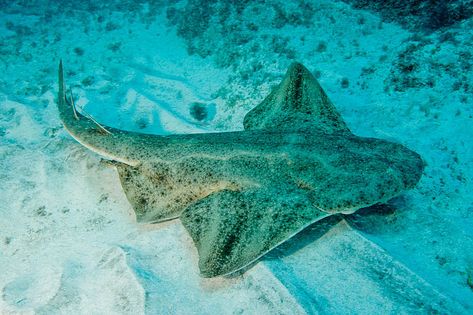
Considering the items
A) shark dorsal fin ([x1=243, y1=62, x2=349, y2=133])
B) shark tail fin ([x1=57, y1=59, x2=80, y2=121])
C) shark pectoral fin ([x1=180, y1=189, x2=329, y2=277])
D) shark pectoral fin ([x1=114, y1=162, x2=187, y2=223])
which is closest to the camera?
shark pectoral fin ([x1=180, y1=189, x2=329, y2=277])

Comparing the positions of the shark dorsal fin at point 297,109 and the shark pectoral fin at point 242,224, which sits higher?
the shark dorsal fin at point 297,109

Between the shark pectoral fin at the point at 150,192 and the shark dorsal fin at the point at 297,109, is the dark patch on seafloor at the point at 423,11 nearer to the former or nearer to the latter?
the shark dorsal fin at the point at 297,109

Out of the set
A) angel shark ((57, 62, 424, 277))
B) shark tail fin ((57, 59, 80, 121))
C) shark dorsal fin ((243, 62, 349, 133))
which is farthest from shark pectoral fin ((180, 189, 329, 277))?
shark tail fin ((57, 59, 80, 121))

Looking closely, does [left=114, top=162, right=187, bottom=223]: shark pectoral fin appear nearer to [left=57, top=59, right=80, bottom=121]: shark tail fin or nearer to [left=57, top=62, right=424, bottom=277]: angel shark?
[left=57, top=62, right=424, bottom=277]: angel shark

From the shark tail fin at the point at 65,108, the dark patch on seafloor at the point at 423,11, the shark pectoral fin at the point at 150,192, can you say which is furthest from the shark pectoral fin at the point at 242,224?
the dark patch on seafloor at the point at 423,11

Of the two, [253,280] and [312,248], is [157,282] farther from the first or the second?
[312,248]
